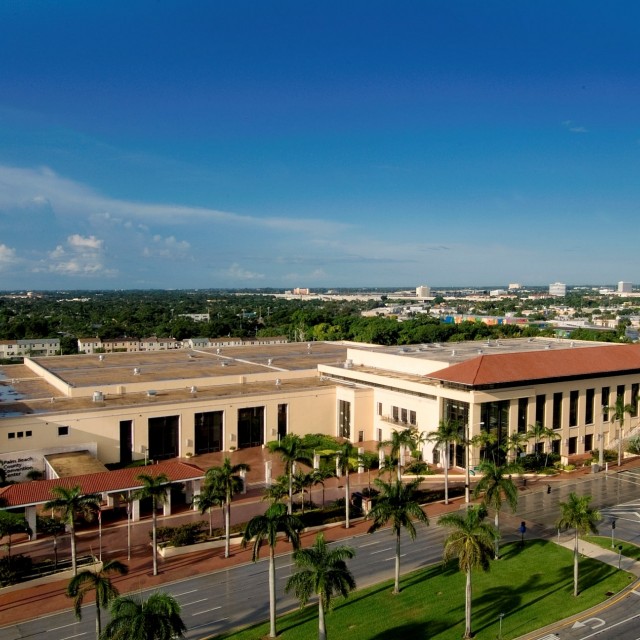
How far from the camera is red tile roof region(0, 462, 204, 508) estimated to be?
39219 mm

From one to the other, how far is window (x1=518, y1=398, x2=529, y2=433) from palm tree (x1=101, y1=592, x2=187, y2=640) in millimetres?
42492

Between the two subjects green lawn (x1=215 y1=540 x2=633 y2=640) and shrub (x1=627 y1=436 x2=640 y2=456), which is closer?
green lawn (x1=215 y1=540 x2=633 y2=640)

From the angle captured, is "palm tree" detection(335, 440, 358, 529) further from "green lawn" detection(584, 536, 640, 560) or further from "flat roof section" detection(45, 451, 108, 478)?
"flat roof section" detection(45, 451, 108, 478)

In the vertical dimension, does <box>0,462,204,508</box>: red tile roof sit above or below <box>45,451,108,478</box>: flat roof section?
above

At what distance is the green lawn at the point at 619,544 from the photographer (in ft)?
121

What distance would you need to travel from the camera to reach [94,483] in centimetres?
4209

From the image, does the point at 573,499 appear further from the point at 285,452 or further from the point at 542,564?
the point at 285,452

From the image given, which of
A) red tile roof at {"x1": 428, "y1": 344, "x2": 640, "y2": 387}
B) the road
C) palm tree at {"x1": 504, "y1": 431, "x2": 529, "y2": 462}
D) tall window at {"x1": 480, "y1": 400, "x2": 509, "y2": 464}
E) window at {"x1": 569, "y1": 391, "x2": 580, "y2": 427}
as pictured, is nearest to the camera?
the road

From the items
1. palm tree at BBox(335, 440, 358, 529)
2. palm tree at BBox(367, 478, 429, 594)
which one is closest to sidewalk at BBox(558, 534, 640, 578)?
palm tree at BBox(367, 478, 429, 594)

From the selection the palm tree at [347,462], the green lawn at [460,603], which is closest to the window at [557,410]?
the palm tree at [347,462]

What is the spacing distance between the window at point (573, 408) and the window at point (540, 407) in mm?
3850

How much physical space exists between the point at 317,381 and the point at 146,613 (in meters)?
51.5

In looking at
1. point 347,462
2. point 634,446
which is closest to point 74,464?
point 347,462

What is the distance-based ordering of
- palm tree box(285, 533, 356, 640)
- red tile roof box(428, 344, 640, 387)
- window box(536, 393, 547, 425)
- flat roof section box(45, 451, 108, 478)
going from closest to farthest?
palm tree box(285, 533, 356, 640) < flat roof section box(45, 451, 108, 478) < red tile roof box(428, 344, 640, 387) < window box(536, 393, 547, 425)
